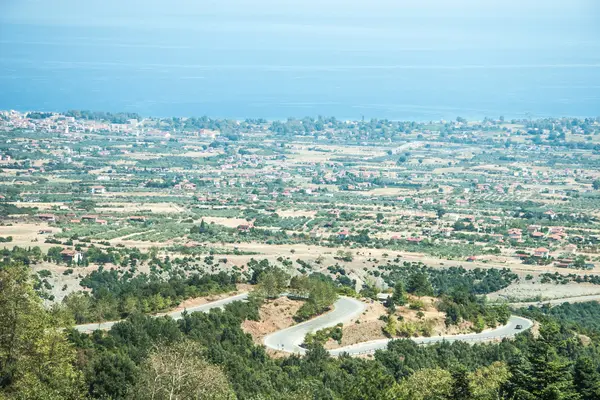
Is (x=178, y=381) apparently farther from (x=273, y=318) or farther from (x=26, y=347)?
(x=273, y=318)

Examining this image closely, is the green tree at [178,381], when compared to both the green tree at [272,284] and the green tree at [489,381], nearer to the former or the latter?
the green tree at [489,381]

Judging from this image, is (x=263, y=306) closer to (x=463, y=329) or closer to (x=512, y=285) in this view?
(x=463, y=329)

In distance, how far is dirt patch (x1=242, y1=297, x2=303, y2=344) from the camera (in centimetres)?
2617

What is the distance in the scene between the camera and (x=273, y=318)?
27516 mm

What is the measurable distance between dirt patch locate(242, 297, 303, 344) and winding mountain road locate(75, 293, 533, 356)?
0.77ft

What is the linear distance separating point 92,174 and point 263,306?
1729 inches

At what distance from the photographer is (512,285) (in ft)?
133

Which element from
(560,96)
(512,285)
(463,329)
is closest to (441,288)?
(512,285)

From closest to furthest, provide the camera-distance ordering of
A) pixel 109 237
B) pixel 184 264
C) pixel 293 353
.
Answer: pixel 293 353 < pixel 184 264 < pixel 109 237

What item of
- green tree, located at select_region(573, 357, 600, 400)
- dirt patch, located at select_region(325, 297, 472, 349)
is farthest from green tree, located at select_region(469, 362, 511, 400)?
dirt patch, located at select_region(325, 297, 472, 349)

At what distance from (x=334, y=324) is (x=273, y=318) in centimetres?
176

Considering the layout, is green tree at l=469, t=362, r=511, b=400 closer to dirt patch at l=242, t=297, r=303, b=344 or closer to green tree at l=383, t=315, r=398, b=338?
green tree at l=383, t=315, r=398, b=338

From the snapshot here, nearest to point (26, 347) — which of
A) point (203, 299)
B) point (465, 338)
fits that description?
point (203, 299)

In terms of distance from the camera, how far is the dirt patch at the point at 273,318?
85.9ft
